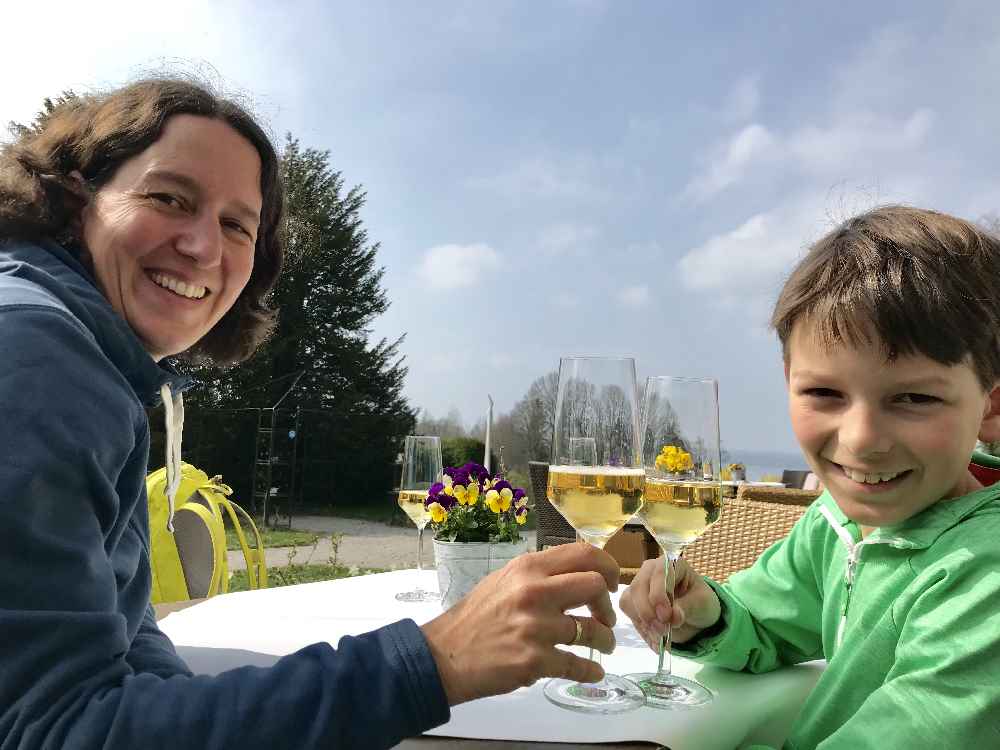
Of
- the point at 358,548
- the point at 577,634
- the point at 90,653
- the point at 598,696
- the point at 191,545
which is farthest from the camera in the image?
the point at 358,548

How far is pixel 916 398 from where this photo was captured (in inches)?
48.6

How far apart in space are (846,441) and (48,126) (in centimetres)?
177

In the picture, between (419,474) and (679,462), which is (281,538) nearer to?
(419,474)

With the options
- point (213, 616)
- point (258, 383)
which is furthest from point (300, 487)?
point (213, 616)

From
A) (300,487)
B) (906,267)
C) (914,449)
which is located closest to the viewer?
(914,449)

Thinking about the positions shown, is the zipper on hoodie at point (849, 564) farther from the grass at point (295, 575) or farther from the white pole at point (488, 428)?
the grass at point (295, 575)

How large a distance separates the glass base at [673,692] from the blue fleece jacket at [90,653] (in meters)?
0.51

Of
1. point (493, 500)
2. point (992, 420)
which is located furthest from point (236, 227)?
point (992, 420)

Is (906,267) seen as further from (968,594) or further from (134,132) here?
(134,132)

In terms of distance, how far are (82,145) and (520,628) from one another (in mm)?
1359

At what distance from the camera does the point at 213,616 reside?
1.64 meters

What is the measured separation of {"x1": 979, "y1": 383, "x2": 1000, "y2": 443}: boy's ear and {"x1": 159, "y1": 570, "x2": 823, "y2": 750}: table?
576mm

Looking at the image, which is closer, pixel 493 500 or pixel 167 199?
pixel 167 199

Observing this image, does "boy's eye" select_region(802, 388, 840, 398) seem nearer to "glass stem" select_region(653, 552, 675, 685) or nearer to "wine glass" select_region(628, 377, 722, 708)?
"wine glass" select_region(628, 377, 722, 708)
